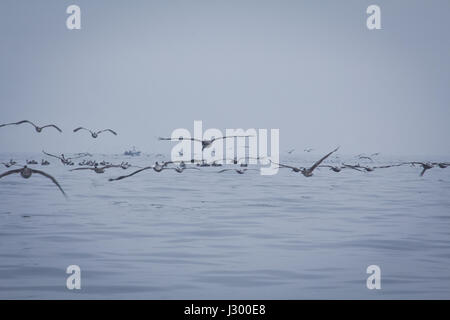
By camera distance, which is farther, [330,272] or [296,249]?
[296,249]

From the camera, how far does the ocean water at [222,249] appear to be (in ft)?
42.0

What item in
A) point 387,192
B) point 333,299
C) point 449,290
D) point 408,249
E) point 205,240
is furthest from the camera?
point 387,192

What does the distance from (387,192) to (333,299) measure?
2850cm

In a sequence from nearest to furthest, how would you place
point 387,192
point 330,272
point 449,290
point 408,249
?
point 449,290
point 330,272
point 408,249
point 387,192

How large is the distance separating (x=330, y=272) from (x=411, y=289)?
80.1 inches

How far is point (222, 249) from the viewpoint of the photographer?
17.2 m

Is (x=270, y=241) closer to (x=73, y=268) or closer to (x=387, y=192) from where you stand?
(x=73, y=268)

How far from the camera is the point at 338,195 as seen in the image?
36.7m

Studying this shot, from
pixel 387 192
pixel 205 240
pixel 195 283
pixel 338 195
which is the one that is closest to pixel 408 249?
pixel 205 240

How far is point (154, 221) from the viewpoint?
23203mm

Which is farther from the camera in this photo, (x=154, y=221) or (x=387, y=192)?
(x=387, y=192)

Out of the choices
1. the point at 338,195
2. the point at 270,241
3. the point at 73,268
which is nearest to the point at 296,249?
the point at 270,241

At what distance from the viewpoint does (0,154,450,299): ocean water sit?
12.8 m

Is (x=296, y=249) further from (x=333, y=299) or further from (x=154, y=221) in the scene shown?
(x=154, y=221)
